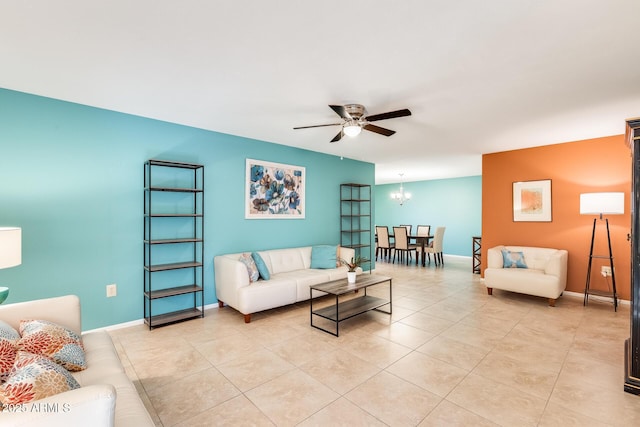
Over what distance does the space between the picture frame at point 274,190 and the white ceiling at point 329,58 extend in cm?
97

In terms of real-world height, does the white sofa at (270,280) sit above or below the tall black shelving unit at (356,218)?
below

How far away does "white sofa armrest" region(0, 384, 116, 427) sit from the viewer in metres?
0.93

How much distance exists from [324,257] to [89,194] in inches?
120

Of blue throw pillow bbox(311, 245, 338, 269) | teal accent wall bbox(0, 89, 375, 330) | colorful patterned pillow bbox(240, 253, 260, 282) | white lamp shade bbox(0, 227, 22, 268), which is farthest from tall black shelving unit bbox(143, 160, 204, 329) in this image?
blue throw pillow bbox(311, 245, 338, 269)

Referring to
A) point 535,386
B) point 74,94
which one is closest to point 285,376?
point 535,386

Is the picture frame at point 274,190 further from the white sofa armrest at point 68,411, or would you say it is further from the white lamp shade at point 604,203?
the white lamp shade at point 604,203

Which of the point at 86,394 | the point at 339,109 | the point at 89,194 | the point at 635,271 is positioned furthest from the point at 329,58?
the point at 89,194

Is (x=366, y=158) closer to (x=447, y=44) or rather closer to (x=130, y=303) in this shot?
(x=447, y=44)

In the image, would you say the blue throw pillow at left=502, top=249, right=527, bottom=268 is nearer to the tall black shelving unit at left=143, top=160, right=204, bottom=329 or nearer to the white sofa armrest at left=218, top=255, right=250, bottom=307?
the white sofa armrest at left=218, top=255, right=250, bottom=307

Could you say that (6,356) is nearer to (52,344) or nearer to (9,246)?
(52,344)

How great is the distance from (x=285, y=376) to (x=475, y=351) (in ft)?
5.71

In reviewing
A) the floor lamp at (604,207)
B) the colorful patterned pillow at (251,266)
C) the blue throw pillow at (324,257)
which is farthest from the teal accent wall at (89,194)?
the floor lamp at (604,207)

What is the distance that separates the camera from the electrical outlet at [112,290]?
3195mm

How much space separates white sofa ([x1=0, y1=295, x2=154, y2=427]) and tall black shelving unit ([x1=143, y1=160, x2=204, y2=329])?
1274 mm
